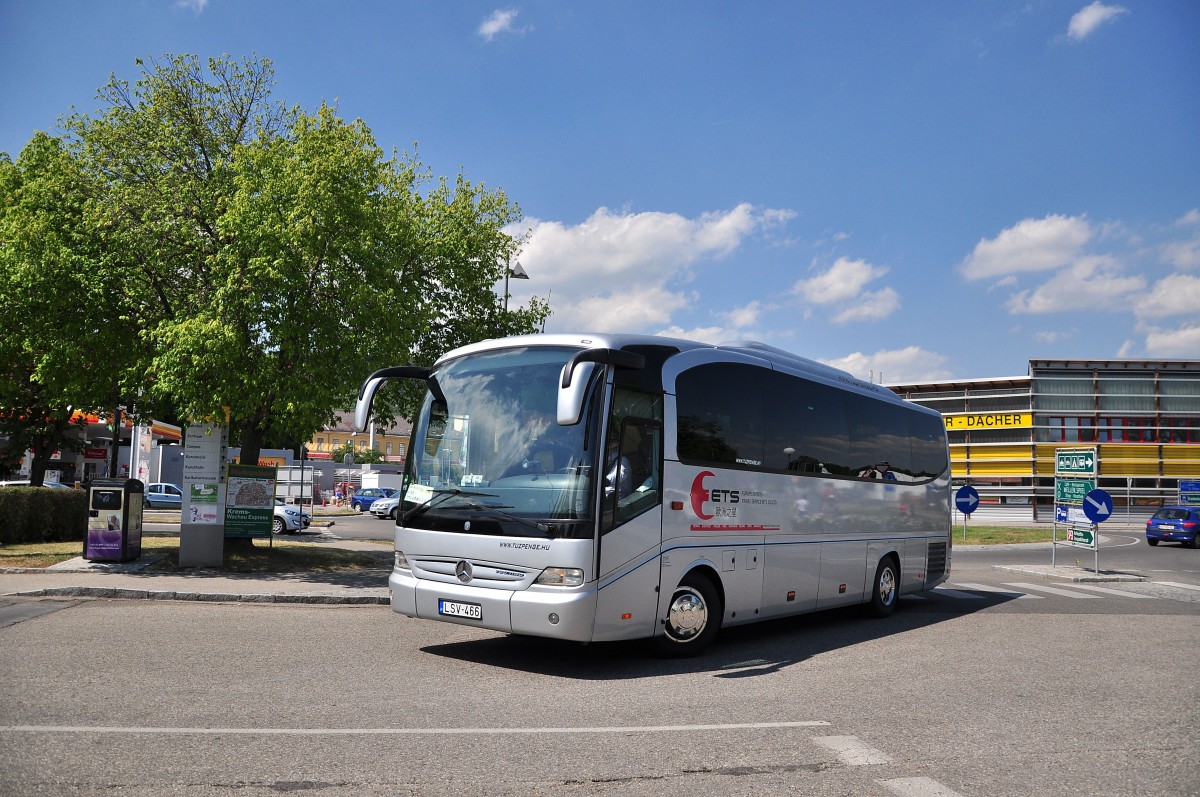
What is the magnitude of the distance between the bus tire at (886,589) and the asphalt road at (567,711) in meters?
1.57

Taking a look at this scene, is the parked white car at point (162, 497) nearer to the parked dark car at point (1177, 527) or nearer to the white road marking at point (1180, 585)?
the white road marking at point (1180, 585)

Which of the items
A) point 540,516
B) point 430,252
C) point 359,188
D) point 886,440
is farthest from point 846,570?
point 430,252

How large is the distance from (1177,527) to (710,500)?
33.6 metres

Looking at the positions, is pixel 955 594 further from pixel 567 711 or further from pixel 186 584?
pixel 186 584

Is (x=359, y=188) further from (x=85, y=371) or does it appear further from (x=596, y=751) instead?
(x=596, y=751)

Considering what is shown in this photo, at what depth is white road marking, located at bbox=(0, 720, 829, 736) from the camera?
5438 mm

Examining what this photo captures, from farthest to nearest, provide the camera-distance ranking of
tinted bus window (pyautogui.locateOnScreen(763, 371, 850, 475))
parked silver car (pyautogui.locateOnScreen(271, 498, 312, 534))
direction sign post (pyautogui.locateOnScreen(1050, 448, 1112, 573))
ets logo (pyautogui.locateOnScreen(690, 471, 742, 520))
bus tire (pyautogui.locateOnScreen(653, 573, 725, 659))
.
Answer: parked silver car (pyautogui.locateOnScreen(271, 498, 312, 534)) < direction sign post (pyautogui.locateOnScreen(1050, 448, 1112, 573)) < tinted bus window (pyautogui.locateOnScreen(763, 371, 850, 475)) < ets logo (pyautogui.locateOnScreen(690, 471, 742, 520)) < bus tire (pyautogui.locateOnScreen(653, 573, 725, 659))

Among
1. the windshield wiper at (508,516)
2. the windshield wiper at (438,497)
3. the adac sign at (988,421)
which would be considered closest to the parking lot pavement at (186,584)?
the windshield wiper at (438,497)

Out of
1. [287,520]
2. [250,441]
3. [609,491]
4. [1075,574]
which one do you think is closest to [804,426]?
[609,491]

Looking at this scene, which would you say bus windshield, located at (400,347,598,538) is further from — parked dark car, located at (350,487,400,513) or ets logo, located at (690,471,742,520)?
parked dark car, located at (350,487,400,513)

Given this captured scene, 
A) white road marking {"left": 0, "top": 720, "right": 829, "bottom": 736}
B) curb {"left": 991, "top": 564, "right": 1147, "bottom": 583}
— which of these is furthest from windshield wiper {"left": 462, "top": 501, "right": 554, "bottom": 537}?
curb {"left": 991, "top": 564, "right": 1147, "bottom": 583}

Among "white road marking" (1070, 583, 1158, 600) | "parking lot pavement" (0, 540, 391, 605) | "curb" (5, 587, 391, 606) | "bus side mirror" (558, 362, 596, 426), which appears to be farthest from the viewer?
"white road marking" (1070, 583, 1158, 600)

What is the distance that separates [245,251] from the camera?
50.8 feet

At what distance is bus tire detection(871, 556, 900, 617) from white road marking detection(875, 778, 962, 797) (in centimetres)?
820
